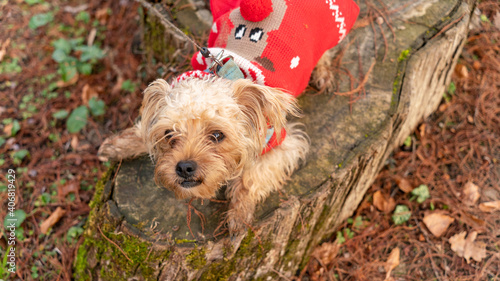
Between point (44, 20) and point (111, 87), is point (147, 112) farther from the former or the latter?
point (44, 20)

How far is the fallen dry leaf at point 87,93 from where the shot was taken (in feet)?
17.7

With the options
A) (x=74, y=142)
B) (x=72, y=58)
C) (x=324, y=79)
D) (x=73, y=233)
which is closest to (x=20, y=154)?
(x=74, y=142)

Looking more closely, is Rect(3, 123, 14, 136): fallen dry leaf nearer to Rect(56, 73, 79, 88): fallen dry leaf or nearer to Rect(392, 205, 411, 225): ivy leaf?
Rect(56, 73, 79, 88): fallen dry leaf

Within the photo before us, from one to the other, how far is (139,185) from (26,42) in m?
4.44

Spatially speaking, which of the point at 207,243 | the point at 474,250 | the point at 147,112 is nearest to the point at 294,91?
the point at 147,112

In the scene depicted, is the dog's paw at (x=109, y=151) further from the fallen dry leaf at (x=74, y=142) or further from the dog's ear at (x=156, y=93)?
the fallen dry leaf at (x=74, y=142)

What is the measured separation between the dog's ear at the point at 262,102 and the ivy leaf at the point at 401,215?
2.16m

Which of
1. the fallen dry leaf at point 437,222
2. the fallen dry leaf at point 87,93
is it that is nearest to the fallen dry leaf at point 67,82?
the fallen dry leaf at point 87,93

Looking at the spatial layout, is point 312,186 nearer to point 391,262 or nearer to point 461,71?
point 391,262

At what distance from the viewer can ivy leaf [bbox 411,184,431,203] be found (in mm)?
4219

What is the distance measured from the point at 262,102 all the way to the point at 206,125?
1.50 feet

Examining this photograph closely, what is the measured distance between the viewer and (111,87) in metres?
5.64

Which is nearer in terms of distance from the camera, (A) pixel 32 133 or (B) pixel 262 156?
(B) pixel 262 156

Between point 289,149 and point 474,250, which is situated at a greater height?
point 289,149
